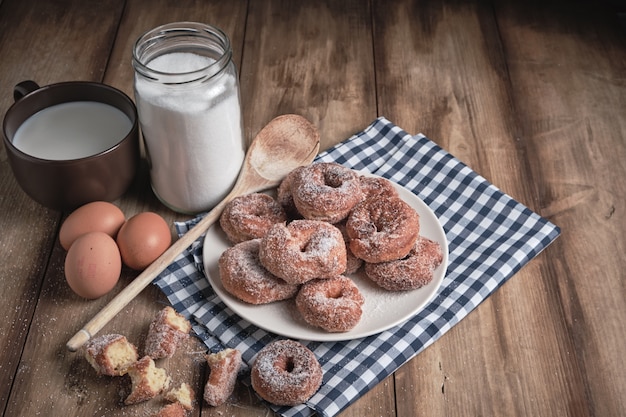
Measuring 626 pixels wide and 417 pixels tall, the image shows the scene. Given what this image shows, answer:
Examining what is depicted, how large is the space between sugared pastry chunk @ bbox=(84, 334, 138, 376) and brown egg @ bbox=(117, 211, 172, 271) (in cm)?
17

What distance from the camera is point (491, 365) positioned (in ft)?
4.30

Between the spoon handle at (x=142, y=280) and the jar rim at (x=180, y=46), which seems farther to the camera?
the jar rim at (x=180, y=46)

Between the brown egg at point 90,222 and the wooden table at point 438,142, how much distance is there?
9 centimetres

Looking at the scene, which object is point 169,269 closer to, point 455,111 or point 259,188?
point 259,188

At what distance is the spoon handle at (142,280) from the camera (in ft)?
4.21

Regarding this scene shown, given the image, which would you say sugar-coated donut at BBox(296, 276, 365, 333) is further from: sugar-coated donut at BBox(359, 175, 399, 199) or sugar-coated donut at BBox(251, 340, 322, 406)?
sugar-coated donut at BBox(359, 175, 399, 199)

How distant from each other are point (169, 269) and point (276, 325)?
0.93 ft

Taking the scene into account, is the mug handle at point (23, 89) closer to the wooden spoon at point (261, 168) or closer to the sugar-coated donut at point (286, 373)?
the wooden spoon at point (261, 168)

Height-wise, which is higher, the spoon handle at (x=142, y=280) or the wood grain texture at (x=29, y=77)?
the spoon handle at (x=142, y=280)

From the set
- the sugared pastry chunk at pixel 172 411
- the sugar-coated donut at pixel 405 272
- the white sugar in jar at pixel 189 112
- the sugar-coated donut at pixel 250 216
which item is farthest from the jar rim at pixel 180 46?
the sugared pastry chunk at pixel 172 411

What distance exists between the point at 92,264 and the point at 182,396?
0.30 meters

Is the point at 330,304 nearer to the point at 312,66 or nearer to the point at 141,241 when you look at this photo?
the point at 141,241

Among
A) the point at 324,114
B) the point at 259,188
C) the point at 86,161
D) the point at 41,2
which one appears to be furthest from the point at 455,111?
the point at 41,2

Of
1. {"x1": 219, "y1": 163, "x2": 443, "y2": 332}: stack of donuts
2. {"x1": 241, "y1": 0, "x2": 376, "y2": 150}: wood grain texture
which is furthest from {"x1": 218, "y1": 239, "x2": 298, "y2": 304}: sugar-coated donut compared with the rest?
{"x1": 241, "y1": 0, "x2": 376, "y2": 150}: wood grain texture
